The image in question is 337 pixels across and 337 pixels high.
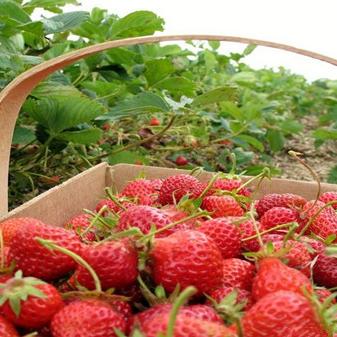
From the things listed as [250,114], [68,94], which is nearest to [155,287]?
[68,94]

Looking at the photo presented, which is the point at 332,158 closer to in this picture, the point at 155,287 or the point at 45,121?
the point at 45,121

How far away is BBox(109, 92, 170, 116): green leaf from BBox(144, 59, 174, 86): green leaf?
0.32 metres

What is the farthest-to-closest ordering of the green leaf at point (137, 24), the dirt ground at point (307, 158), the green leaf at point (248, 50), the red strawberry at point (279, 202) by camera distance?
the green leaf at point (248, 50)
the dirt ground at point (307, 158)
the green leaf at point (137, 24)
the red strawberry at point (279, 202)

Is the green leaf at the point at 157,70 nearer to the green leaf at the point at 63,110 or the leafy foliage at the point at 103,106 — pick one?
the leafy foliage at the point at 103,106

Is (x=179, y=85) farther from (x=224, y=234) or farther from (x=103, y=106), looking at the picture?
(x=224, y=234)

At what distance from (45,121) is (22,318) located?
94 cm

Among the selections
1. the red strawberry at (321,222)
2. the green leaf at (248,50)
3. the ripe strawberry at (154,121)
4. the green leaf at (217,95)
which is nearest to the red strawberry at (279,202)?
the red strawberry at (321,222)

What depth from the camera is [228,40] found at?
4.06 feet

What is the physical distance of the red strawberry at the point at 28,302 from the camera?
78 cm

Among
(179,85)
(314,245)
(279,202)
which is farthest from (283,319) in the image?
(179,85)

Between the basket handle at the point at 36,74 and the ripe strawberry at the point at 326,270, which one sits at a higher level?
the basket handle at the point at 36,74

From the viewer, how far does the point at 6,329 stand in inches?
30.7

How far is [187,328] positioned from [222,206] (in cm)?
52

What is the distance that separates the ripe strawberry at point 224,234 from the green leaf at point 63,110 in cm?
68
